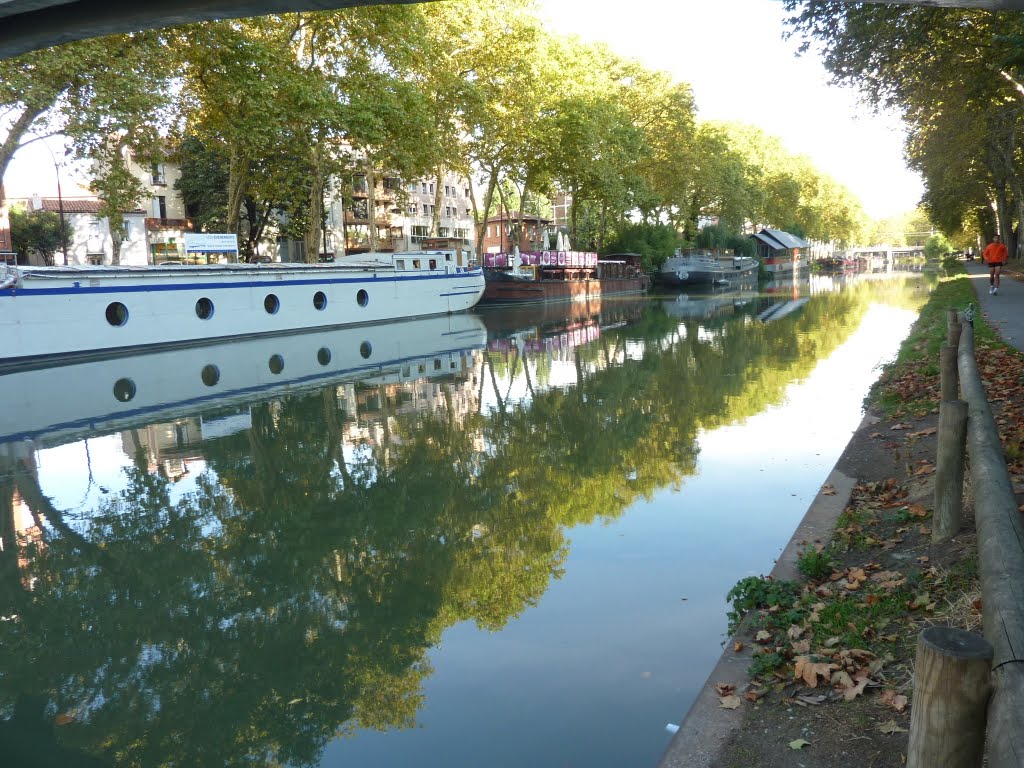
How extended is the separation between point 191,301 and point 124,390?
928 cm

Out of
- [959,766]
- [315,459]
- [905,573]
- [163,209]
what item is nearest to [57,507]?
[315,459]

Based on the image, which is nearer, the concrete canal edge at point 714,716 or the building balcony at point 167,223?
the concrete canal edge at point 714,716

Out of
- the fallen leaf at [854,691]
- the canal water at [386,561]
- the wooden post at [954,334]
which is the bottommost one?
the canal water at [386,561]

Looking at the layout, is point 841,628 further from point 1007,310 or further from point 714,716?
point 1007,310

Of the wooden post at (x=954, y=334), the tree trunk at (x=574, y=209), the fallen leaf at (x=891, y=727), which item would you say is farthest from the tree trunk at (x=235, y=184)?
the fallen leaf at (x=891, y=727)

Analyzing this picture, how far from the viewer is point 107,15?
16.8 ft

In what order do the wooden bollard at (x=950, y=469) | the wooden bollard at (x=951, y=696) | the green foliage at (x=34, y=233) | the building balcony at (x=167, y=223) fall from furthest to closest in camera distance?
1. the building balcony at (x=167, y=223)
2. the green foliage at (x=34, y=233)
3. the wooden bollard at (x=950, y=469)
4. the wooden bollard at (x=951, y=696)

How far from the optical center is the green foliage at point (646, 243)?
64750 millimetres

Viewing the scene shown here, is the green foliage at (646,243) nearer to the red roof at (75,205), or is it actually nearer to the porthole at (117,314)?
the red roof at (75,205)

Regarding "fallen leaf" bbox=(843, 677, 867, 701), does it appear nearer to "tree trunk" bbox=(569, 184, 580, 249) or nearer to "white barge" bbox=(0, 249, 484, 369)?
"white barge" bbox=(0, 249, 484, 369)

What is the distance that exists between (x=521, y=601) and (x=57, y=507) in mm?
5548

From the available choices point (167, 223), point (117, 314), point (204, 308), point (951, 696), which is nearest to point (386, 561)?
point (951, 696)

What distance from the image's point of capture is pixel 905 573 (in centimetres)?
523

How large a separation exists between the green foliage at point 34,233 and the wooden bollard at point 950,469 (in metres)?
54.1
